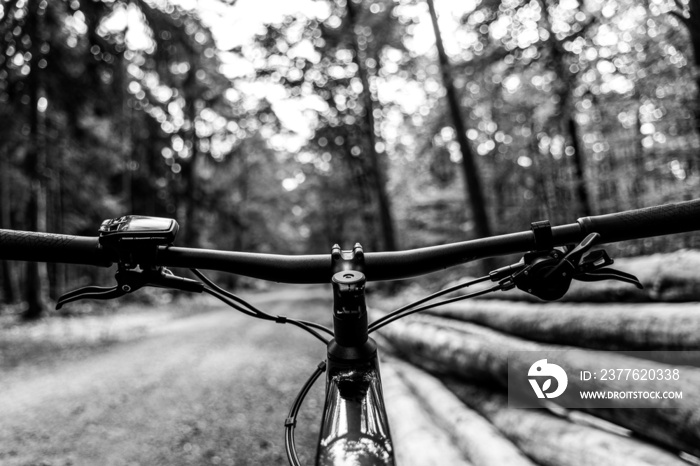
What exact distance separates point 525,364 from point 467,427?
646 millimetres

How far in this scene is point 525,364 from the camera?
10.5ft

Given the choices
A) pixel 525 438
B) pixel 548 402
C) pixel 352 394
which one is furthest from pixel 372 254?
pixel 548 402

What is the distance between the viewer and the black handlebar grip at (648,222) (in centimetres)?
107

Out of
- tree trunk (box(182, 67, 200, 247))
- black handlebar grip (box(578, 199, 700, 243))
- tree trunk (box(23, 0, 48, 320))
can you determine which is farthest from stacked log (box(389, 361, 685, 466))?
tree trunk (box(182, 67, 200, 247))

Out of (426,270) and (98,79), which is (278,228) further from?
(426,270)

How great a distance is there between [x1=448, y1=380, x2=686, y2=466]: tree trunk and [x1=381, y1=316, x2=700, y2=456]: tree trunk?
0.11 meters

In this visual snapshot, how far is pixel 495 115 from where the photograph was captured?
14500mm

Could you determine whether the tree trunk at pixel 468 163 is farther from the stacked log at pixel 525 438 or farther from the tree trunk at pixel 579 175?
the stacked log at pixel 525 438

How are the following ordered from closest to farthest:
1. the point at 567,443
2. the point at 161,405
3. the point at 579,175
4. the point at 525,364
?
1. the point at 567,443
2. the point at 525,364
3. the point at 161,405
4. the point at 579,175

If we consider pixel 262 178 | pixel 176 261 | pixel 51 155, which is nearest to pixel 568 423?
pixel 176 261

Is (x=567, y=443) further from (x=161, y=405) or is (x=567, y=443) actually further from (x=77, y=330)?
(x=77, y=330)

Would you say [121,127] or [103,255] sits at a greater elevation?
[121,127]

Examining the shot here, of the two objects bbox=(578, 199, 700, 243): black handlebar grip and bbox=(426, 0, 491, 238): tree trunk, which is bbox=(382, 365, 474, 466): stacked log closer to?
bbox=(578, 199, 700, 243): black handlebar grip

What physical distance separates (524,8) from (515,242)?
9611 millimetres
